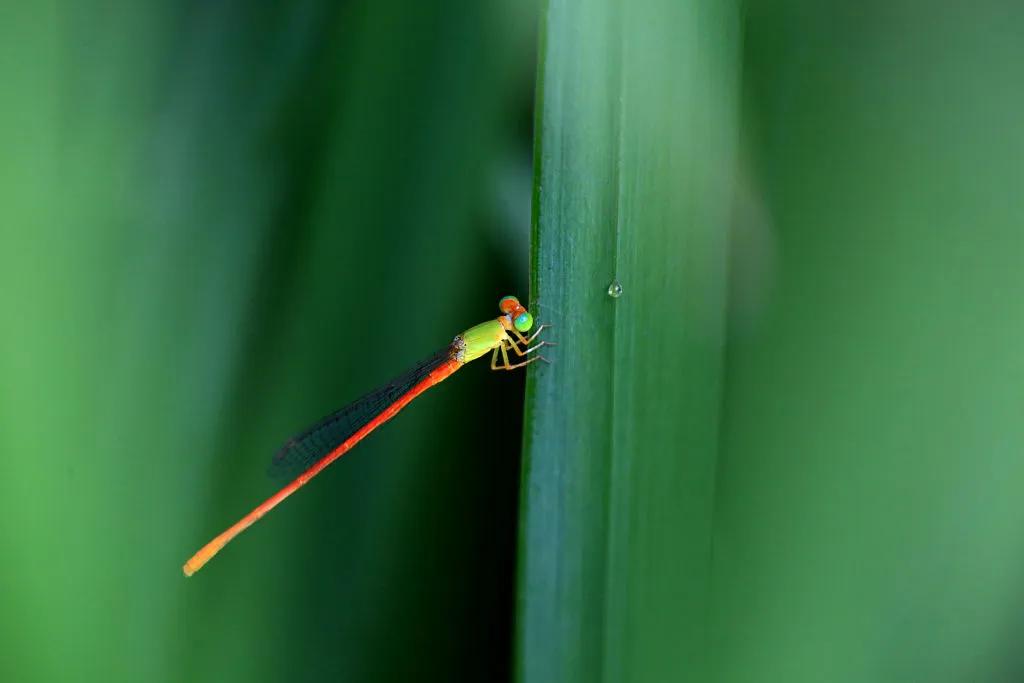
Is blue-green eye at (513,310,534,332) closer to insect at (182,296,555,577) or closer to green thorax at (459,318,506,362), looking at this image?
insect at (182,296,555,577)

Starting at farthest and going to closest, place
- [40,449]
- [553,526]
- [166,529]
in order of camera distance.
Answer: [166,529] < [40,449] < [553,526]

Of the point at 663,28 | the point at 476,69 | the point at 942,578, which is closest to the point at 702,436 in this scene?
the point at 942,578

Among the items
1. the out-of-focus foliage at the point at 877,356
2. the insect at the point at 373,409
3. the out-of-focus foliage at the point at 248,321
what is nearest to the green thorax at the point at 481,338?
Result: the insect at the point at 373,409

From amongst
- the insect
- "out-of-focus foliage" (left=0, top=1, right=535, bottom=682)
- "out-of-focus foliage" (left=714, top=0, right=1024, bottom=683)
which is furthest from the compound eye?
"out-of-focus foliage" (left=714, top=0, right=1024, bottom=683)

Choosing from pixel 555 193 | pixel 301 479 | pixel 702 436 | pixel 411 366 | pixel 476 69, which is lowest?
pixel 301 479

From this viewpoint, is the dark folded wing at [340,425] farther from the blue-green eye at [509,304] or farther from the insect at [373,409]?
the blue-green eye at [509,304]

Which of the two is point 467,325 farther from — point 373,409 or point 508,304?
point 373,409

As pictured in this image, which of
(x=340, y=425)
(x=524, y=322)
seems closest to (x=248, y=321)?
(x=340, y=425)

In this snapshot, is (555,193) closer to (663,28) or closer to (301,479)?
(663,28)
